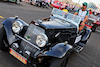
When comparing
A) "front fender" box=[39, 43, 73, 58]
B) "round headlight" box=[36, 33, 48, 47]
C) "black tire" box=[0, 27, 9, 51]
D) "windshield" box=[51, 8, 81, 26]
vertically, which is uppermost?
"windshield" box=[51, 8, 81, 26]

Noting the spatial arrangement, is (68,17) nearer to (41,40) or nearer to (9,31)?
(41,40)

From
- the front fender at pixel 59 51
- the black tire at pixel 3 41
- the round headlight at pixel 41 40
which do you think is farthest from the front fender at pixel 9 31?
the front fender at pixel 59 51

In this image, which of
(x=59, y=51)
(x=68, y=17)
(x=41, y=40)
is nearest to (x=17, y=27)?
(x=41, y=40)

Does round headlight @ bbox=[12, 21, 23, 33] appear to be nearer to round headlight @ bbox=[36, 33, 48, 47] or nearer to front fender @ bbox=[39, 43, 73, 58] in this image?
round headlight @ bbox=[36, 33, 48, 47]

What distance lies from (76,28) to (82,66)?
4.41 ft

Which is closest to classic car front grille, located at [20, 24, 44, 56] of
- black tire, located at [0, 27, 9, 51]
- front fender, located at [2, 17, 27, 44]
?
front fender, located at [2, 17, 27, 44]

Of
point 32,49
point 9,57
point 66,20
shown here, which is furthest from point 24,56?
point 66,20

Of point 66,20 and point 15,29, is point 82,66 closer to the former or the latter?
point 66,20

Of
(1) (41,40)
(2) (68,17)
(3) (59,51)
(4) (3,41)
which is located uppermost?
(2) (68,17)

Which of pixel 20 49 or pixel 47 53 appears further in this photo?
pixel 20 49

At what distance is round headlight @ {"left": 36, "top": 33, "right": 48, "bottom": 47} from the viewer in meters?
2.39

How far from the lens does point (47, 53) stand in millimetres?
2285

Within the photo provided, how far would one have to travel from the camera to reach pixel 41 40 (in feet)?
8.06

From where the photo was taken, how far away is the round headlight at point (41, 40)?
2391mm
